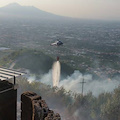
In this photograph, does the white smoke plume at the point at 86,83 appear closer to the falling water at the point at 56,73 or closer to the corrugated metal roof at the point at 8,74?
the falling water at the point at 56,73

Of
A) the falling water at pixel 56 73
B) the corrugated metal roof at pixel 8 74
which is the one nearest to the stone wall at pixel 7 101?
the corrugated metal roof at pixel 8 74

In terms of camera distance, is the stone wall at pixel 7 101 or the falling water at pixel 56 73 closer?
the stone wall at pixel 7 101

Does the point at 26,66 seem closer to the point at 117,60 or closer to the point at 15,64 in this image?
the point at 15,64

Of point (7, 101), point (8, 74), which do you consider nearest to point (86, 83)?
point (8, 74)

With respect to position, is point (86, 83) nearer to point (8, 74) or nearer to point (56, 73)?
point (56, 73)

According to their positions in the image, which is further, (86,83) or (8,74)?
(86,83)

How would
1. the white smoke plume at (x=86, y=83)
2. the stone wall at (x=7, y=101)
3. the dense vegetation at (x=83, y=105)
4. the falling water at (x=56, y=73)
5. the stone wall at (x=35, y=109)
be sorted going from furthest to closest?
the falling water at (x=56, y=73) < the white smoke plume at (x=86, y=83) < the dense vegetation at (x=83, y=105) < the stone wall at (x=7, y=101) < the stone wall at (x=35, y=109)

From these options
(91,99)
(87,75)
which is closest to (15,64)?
(87,75)
